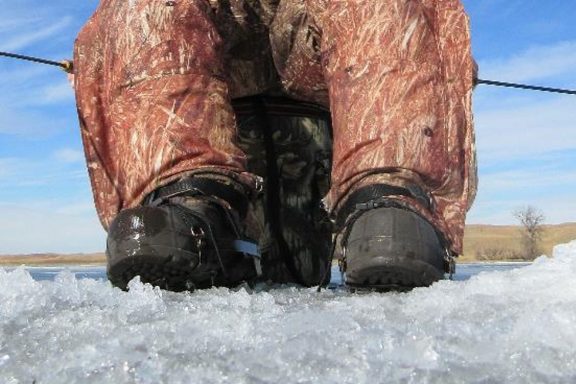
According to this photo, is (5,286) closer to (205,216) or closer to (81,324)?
(81,324)

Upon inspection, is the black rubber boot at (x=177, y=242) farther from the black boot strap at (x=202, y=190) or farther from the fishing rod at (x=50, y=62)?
the fishing rod at (x=50, y=62)

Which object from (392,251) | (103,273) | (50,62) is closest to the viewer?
(392,251)

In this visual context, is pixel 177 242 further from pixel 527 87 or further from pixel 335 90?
pixel 527 87

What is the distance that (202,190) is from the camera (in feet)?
4.96

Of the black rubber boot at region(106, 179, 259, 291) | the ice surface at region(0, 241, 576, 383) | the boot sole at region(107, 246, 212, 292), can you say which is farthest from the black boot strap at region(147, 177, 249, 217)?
the ice surface at region(0, 241, 576, 383)

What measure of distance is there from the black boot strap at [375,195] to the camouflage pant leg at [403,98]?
1.0 inches

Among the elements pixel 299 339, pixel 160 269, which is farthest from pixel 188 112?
pixel 299 339

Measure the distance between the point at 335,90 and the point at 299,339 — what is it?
1063mm

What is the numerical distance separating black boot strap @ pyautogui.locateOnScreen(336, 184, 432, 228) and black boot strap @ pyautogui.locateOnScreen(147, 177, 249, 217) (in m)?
0.25

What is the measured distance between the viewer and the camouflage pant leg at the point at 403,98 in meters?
1.56

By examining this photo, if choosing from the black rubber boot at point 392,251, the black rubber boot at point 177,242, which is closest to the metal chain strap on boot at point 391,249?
the black rubber boot at point 392,251

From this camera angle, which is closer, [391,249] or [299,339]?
[299,339]

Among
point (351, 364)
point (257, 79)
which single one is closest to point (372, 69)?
point (257, 79)

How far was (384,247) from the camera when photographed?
4.22ft
